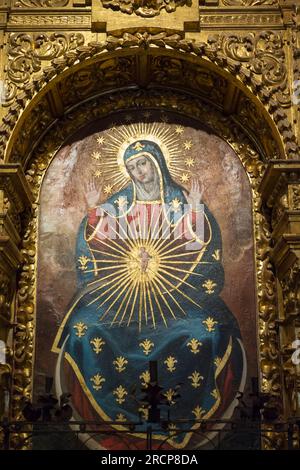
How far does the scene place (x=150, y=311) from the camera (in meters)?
8.02

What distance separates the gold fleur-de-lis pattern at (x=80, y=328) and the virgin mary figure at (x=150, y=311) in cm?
1

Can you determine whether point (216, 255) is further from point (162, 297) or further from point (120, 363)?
point (120, 363)

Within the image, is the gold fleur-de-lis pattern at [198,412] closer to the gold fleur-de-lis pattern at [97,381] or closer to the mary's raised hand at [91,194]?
the gold fleur-de-lis pattern at [97,381]

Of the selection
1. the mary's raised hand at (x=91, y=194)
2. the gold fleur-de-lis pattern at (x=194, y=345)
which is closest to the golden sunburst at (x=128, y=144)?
the mary's raised hand at (x=91, y=194)

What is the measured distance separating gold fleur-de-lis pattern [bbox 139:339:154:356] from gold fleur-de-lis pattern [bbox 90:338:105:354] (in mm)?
411

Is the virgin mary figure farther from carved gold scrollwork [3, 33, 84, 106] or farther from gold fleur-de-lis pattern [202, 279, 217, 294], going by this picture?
carved gold scrollwork [3, 33, 84, 106]

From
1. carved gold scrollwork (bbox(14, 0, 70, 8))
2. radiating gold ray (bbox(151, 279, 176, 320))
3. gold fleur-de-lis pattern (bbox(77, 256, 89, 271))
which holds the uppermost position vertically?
carved gold scrollwork (bbox(14, 0, 70, 8))

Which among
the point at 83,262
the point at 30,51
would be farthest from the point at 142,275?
the point at 30,51

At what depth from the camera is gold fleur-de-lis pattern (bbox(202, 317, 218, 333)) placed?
7945mm

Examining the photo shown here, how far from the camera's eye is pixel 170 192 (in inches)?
334

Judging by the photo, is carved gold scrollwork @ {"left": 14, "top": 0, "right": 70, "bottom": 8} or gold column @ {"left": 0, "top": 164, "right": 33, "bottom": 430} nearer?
gold column @ {"left": 0, "top": 164, "right": 33, "bottom": 430}

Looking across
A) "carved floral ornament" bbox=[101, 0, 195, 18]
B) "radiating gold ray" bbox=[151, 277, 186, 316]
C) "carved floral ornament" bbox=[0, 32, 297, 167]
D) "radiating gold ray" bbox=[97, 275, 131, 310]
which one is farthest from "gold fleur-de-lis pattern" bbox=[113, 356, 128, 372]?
"carved floral ornament" bbox=[101, 0, 195, 18]

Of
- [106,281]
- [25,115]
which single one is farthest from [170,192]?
[25,115]

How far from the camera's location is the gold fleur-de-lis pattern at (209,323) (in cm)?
795
